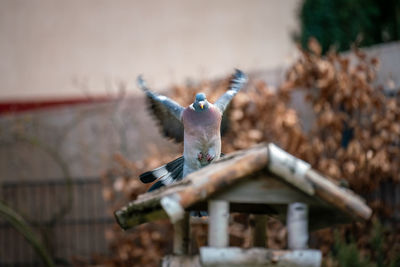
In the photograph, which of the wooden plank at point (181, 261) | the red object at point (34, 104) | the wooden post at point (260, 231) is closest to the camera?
the wooden plank at point (181, 261)

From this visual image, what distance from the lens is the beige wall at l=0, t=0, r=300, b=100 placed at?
Answer: 27.3 ft

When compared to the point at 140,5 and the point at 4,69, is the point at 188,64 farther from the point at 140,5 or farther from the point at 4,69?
the point at 4,69

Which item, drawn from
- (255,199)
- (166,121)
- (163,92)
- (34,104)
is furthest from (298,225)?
(34,104)

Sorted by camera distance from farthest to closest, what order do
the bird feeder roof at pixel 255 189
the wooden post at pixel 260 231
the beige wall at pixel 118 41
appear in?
the beige wall at pixel 118 41, the wooden post at pixel 260 231, the bird feeder roof at pixel 255 189

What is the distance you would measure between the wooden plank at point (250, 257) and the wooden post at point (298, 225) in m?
0.03

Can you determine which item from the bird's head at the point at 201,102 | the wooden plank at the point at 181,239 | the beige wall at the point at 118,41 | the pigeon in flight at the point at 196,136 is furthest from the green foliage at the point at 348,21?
the wooden plank at the point at 181,239

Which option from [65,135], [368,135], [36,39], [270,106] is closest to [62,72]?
[36,39]

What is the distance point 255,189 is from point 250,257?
0.21 meters

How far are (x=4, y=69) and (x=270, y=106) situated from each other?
4489 mm

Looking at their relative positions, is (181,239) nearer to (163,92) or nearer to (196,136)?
(196,136)

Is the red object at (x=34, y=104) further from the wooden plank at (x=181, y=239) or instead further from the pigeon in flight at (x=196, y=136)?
the wooden plank at (x=181, y=239)

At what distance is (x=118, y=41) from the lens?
8.39 m

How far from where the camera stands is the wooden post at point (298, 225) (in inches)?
69.9

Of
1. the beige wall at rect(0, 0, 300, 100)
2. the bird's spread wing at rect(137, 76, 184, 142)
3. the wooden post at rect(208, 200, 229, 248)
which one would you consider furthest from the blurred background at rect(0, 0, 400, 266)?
the wooden post at rect(208, 200, 229, 248)
